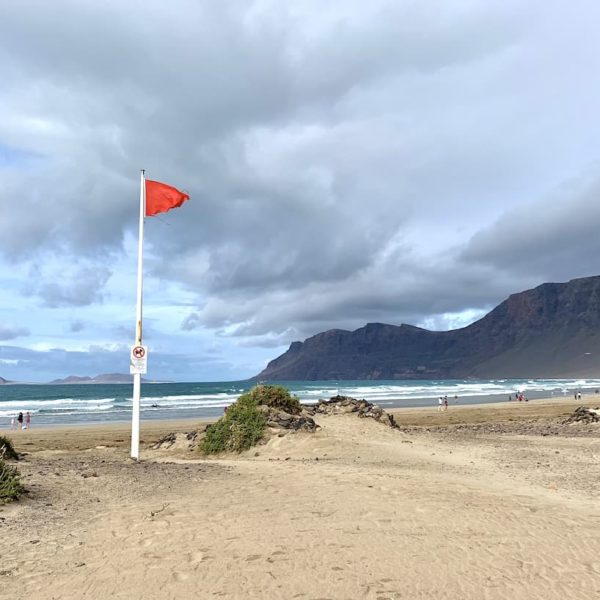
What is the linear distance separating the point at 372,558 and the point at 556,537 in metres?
2.12

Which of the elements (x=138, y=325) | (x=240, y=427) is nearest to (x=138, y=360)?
(x=138, y=325)

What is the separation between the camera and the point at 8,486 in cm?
700

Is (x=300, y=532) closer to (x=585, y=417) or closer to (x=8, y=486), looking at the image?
(x=8, y=486)

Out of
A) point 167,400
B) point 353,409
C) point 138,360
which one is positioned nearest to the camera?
point 138,360

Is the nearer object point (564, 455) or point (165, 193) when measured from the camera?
point (165, 193)

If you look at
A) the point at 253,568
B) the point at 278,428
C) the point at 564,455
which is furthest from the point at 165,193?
the point at 564,455

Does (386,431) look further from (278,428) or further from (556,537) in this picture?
(556,537)

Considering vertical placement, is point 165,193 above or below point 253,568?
above

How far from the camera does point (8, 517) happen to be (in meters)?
6.26

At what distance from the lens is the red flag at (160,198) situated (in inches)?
472

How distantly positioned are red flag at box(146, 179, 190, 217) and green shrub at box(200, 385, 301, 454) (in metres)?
6.12

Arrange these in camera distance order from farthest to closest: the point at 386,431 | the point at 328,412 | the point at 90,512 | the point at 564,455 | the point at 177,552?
1. the point at 328,412
2. the point at 386,431
3. the point at 564,455
4. the point at 90,512
5. the point at 177,552

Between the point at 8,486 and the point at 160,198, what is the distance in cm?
690

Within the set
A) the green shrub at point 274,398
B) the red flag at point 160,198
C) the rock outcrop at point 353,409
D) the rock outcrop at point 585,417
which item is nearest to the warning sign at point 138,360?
the red flag at point 160,198
